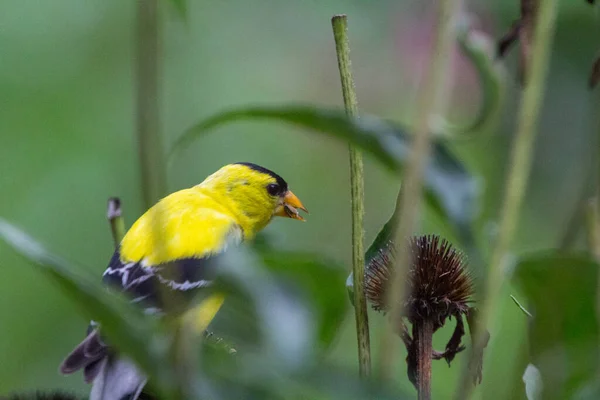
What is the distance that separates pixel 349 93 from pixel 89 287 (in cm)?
14

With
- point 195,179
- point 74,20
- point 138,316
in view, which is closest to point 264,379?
point 138,316

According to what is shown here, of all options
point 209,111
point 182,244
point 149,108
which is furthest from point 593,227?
point 209,111

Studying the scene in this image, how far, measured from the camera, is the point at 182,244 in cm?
98

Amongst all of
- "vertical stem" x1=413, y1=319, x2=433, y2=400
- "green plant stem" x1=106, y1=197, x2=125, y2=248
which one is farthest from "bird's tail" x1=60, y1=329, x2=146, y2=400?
"vertical stem" x1=413, y1=319, x2=433, y2=400

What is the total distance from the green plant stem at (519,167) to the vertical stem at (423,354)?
0.41 ft

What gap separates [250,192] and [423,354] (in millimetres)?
753

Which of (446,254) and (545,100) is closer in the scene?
(446,254)

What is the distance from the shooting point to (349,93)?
373mm

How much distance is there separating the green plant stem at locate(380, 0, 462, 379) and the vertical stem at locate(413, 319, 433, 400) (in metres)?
0.15

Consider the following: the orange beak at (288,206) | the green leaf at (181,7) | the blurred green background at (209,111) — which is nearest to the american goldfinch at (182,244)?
the orange beak at (288,206)

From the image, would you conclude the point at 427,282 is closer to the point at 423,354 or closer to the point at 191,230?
Answer: the point at 423,354

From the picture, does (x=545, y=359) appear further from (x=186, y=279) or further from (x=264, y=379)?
(x=186, y=279)

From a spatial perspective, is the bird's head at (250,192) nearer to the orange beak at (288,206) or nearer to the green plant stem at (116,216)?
the orange beak at (288,206)

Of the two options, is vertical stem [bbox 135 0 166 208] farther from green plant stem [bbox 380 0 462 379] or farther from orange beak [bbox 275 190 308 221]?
orange beak [bbox 275 190 308 221]
